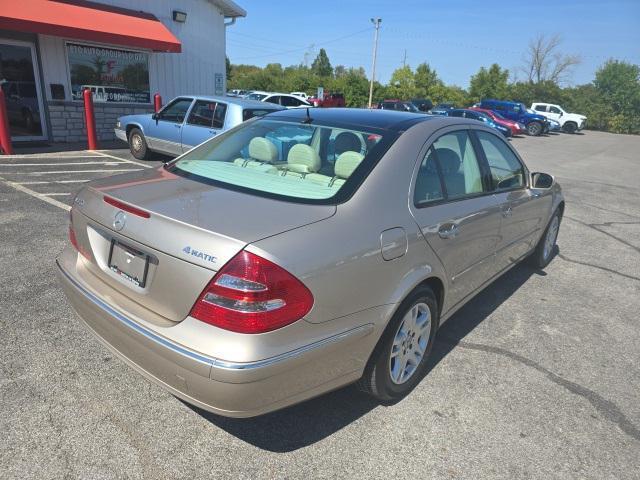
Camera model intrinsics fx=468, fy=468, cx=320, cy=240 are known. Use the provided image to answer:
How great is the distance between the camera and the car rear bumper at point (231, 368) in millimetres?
1892

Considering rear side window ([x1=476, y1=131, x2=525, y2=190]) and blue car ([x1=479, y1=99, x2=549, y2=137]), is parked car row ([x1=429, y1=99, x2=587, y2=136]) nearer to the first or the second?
blue car ([x1=479, y1=99, x2=549, y2=137])

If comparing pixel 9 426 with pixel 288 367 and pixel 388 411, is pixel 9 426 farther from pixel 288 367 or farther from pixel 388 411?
pixel 388 411

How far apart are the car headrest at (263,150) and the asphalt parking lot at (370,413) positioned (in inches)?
60.6

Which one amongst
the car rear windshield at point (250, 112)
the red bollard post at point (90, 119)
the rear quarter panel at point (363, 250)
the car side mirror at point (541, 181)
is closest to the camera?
the rear quarter panel at point (363, 250)

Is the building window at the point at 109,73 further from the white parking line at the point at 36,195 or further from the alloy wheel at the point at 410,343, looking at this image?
the alloy wheel at the point at 410,343

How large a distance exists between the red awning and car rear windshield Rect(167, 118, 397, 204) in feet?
30.3

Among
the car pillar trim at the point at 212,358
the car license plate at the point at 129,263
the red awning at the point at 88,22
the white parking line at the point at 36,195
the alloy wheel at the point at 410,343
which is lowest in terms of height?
the white parking line at the point at 36,195

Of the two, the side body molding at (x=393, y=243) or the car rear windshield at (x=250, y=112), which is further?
the car rear windshield at (x=250, y=112)

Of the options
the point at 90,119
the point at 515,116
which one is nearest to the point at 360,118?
the point at 90,119

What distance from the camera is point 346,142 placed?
115 inches

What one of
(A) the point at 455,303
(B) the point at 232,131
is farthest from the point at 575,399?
(B) the point at 232,131

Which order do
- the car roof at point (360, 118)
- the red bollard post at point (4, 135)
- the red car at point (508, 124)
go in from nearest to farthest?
1. the car roof at point (360, 118)
2. the red bollard post at point (4, 135)
3. the red car at point (508, 124)

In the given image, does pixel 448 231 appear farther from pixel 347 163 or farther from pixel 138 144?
pixel 138 144

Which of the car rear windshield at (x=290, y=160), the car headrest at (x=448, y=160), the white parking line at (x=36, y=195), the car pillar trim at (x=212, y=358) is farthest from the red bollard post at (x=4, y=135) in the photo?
the car headrest at (x=448, y=160)
